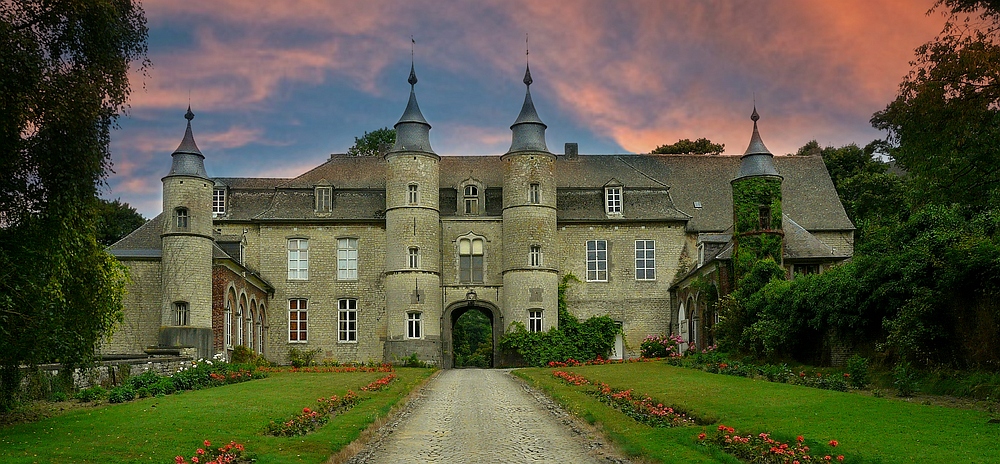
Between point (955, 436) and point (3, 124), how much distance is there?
14.3m

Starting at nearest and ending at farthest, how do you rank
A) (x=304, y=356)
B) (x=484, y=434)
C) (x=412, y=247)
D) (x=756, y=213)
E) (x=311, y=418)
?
(x=484, y=434) < (x=311, y=418) < (x=756, y=213) < (x=412, y=247) < (x=304, y=356)

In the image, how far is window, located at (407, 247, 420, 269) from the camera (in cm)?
4275

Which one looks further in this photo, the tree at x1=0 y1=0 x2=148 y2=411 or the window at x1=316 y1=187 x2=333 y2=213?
the window at x1=316 y1=187 x2=333 y2=213

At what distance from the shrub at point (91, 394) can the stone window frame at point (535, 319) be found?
23877mm

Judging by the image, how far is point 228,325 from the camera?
36.6 metres

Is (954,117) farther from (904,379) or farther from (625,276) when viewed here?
(625,276)

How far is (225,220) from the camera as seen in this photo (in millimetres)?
44375

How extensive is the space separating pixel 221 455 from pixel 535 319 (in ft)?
101

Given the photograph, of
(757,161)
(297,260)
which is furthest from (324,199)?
(757,161)

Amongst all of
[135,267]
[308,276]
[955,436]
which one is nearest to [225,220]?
[308,276]

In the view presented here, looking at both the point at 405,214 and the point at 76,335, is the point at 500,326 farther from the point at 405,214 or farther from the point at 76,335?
the point at 76,335

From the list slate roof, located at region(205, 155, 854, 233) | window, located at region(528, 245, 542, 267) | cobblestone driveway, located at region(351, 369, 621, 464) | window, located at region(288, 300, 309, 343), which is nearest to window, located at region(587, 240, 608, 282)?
slate roof, located at region(205, 155, 854, 233)

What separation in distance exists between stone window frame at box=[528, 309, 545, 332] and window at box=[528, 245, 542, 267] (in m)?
2.11

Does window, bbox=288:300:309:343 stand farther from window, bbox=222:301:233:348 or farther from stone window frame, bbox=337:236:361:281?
window, bbox=222:301:233:348
